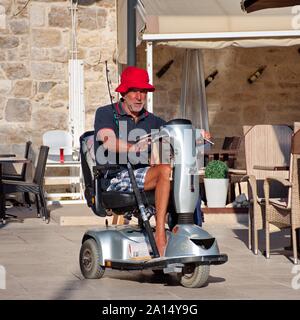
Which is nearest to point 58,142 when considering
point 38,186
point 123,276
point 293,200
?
point 38,186

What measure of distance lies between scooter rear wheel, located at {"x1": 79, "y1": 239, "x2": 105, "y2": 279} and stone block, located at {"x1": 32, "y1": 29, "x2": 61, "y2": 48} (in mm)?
8062

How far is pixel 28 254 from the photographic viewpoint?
875 cm

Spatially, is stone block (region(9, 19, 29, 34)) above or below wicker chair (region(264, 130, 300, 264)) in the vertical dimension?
above

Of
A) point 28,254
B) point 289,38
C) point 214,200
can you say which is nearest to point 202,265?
point 28,254

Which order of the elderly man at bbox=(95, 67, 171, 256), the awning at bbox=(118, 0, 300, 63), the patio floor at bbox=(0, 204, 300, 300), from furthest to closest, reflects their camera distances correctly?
the awning at bbox=(118, 0, 300, 63)
the elderly man at bbox=(95, 67, 171, 256)
the patio floor at bbox=(0, 204, 300, 300)

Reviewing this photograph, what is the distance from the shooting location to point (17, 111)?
585 inches

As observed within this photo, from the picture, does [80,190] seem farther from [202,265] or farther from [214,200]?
[202,265]

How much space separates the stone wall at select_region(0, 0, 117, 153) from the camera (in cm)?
1483

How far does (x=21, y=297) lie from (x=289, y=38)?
7459 millimetres

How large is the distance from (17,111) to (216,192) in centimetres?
407

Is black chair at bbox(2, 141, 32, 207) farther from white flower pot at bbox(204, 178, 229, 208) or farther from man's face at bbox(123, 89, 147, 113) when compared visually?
man's face at bbox(123, 89, 147, 113)

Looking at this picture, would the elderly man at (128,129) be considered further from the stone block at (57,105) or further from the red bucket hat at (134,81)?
the stone block at (57,105)

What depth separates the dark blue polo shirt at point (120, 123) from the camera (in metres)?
7.27

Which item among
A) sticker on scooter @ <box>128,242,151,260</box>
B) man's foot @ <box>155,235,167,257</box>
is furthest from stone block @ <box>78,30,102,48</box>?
man's foot @ <box>155,235,167,257</box>
